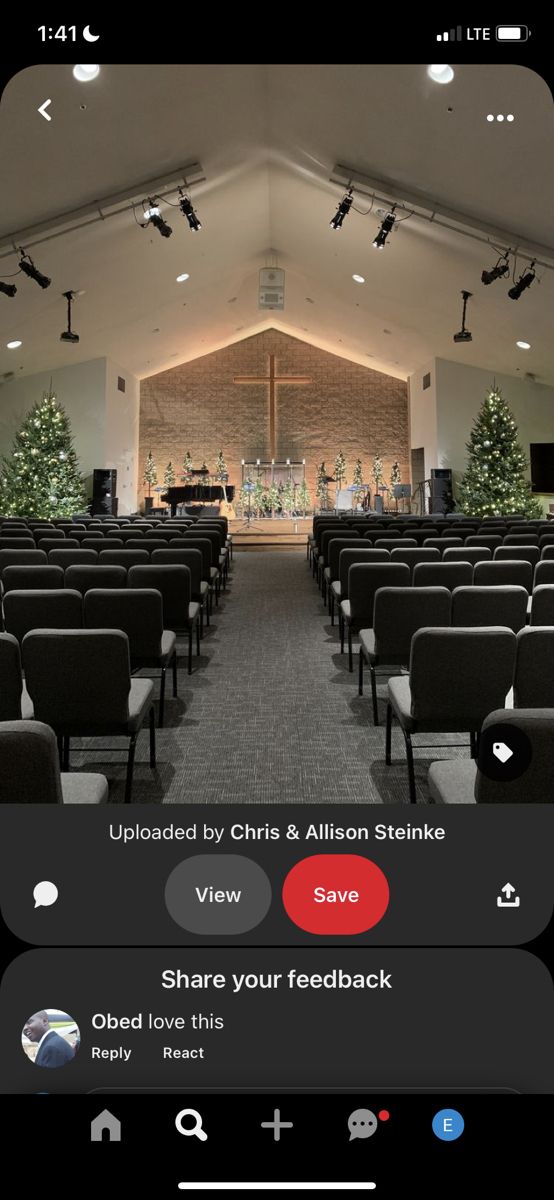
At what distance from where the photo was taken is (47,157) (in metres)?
6.64

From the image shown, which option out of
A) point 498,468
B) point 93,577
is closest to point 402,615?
point 93,577

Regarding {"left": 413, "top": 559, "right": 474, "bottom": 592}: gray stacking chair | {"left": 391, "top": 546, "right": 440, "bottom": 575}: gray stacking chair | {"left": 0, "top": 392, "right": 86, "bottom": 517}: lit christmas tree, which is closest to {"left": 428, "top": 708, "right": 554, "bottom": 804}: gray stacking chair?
{"left": 413, "top": 559, "right": 474, "bottom": 592}: gray stacking chair

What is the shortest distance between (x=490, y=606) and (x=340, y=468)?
638 inches

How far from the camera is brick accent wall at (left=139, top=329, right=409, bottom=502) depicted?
1912 cm

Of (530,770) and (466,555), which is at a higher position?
(466,555)

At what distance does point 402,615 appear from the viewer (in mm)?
3309

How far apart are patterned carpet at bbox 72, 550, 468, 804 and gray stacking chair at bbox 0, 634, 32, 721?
2.04 ft

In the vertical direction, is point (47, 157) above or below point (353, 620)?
above

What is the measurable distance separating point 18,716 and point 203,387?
18.3m

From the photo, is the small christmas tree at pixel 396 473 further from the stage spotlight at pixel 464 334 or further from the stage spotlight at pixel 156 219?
the stage spotlight at pixel 156 219

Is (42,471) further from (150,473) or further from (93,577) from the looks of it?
(93,577)
